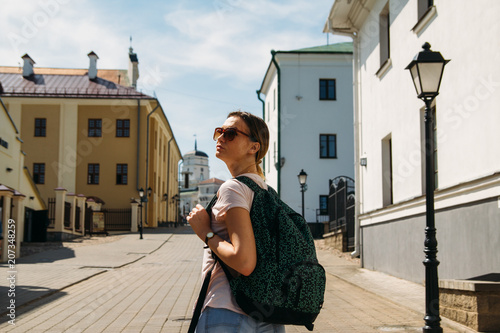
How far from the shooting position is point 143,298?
9.62 meters

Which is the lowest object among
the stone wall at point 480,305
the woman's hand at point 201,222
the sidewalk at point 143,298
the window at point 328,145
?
the sidewalk at point 143,298

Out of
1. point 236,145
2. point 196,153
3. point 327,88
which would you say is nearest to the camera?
point 236,145

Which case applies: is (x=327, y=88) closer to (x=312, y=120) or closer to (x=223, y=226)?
(x=312, y=120)

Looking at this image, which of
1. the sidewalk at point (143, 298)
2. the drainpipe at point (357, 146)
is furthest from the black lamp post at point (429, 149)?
the drainpipe at point (357, 146)

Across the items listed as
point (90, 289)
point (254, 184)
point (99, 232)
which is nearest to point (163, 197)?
point (99, 232)

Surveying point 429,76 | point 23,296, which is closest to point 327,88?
point 23,296

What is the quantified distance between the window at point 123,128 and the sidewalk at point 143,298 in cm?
2458

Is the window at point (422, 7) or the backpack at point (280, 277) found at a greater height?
the window at point (422, 7)

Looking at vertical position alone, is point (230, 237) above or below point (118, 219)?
above

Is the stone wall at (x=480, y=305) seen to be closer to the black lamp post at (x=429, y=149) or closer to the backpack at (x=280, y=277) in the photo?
the black lamp post at (x=429, y=149)

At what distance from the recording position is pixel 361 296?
10102 mm

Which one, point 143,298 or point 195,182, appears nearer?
point 143,298

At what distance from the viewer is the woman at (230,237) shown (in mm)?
2199

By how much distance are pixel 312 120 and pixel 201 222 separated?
3159 centimetres
